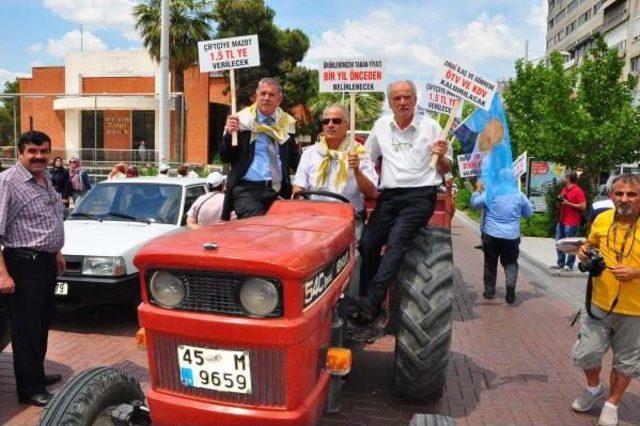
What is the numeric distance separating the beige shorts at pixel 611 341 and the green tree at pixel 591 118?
12.1 meters

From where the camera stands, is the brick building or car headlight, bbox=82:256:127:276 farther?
the brick building

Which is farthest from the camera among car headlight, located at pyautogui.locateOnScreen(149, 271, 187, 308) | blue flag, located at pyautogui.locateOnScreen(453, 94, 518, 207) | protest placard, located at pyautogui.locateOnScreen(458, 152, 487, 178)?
protest placard, located at pyautogui.locateOnScreen(458, 152, 487, 178)

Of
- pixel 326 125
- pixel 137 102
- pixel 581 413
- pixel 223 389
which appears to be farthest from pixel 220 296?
pixel 137 102

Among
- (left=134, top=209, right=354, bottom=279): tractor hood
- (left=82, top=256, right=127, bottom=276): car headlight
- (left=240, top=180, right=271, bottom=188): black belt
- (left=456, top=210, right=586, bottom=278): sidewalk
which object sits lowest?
(left=456, top=210, right=586, bottom=278): sidewalk

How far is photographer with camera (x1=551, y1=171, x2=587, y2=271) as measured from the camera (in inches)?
442

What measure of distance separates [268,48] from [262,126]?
33159mm

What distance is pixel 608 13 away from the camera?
57688mm

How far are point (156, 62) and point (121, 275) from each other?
29.3 metres

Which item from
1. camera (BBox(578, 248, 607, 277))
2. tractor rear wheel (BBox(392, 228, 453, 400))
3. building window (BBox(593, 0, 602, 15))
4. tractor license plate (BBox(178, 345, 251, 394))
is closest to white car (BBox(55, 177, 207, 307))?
tractor rear wheel (BBox(392, 228, 453, 400))

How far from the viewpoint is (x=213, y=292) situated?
2.68 meters

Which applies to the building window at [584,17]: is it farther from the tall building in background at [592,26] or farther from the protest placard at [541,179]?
the protest placard at [541,179]

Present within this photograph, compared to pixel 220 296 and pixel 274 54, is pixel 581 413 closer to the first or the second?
pixel 220 296

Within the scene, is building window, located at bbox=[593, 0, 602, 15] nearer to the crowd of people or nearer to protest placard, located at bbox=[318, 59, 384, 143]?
protest placard, located at bbox=[318, 59, 384, 143]

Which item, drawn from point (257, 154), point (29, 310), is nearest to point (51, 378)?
point (29, 310)
